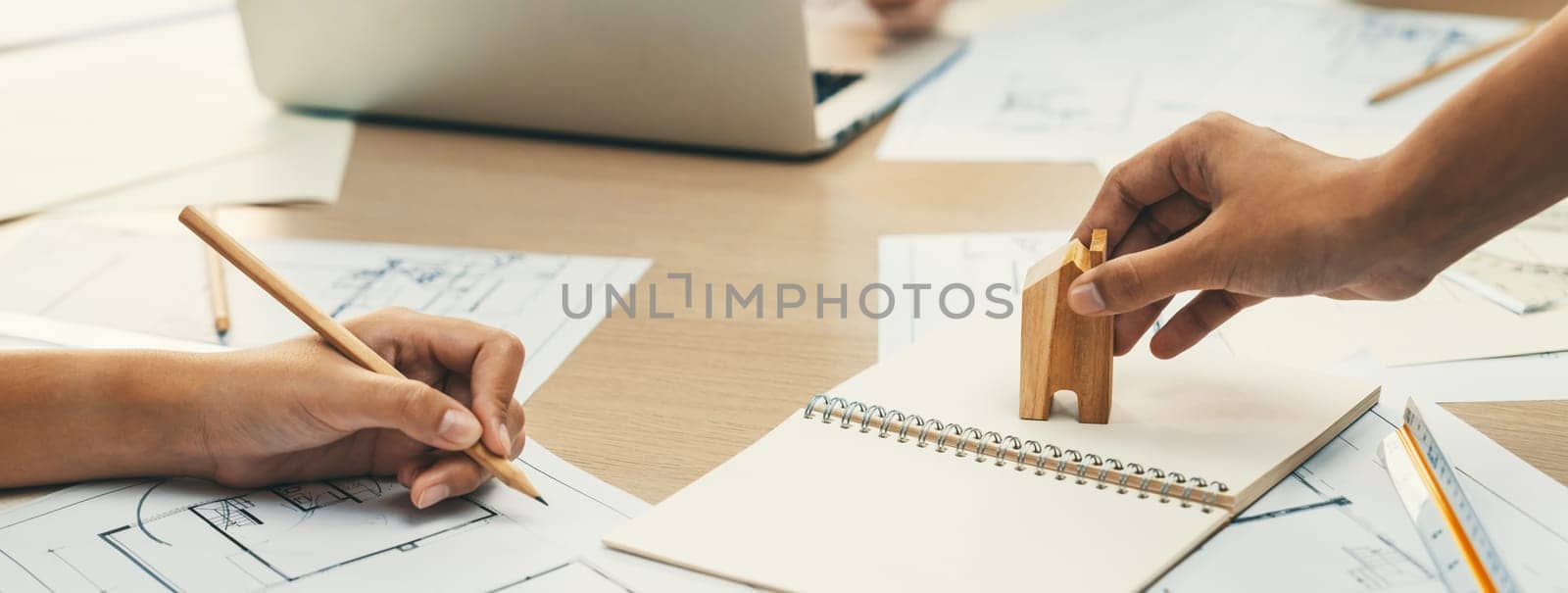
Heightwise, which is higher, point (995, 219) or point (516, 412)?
point (516, 412)

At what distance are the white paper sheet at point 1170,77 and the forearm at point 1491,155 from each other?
23.5 inches

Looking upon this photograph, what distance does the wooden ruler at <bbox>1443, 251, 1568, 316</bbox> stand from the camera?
87 cm

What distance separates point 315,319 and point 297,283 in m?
0.35

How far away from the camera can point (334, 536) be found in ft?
2.09

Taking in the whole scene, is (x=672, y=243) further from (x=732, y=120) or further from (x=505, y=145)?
(x=505, y=145)

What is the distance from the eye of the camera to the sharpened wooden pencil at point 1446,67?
51.4 inches

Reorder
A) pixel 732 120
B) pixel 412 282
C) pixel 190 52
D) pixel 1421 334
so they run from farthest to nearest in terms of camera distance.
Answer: pixel 190 52
pixel 732 120
pixel 412 282
pixel 1421 334

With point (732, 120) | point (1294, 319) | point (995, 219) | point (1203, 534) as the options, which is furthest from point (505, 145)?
point (1203, 534)

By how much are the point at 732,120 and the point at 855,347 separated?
17.4 inches

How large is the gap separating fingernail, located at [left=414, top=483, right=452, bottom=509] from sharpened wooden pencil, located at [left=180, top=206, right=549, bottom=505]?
21 mm

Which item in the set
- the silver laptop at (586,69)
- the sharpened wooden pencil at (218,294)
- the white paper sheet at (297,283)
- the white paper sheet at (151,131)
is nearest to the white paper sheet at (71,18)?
the white paper sheet at (151,131)

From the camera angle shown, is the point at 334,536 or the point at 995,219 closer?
the point at 334,536

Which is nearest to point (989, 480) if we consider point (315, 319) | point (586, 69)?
point (315, 319)

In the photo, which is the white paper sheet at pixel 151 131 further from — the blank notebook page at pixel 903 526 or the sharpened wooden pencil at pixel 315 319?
the blank notebook page at pixel 903 526
